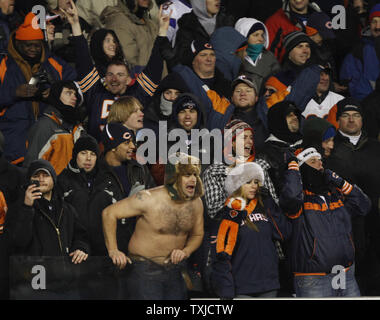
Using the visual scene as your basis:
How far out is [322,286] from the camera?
9883 millimetres

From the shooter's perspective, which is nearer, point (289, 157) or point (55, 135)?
point (289, 157)

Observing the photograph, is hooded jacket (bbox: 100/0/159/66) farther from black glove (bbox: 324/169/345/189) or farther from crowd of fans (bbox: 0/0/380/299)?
black glove (bbox: 324/169/345/189)

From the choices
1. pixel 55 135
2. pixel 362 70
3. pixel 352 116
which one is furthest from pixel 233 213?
pixel 362 70

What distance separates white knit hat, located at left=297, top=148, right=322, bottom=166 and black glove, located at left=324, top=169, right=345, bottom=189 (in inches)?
8.7

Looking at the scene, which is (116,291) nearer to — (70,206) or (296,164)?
(70,206)

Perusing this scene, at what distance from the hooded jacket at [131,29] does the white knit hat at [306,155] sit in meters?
3.36

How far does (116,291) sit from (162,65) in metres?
3.37

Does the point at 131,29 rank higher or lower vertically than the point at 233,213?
higher

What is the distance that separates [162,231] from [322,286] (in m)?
1.72

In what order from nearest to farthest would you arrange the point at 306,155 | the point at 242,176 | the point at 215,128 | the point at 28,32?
the point at 242,176 < the point at 306,155 < the point at 215,128 < the point at 28,32

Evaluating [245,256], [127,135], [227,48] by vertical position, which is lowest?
[245,256]

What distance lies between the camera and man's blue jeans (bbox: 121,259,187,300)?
983cm

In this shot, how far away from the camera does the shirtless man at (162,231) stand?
984 centimetres

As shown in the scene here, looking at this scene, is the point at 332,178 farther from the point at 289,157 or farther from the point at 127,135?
the point at 127,135
